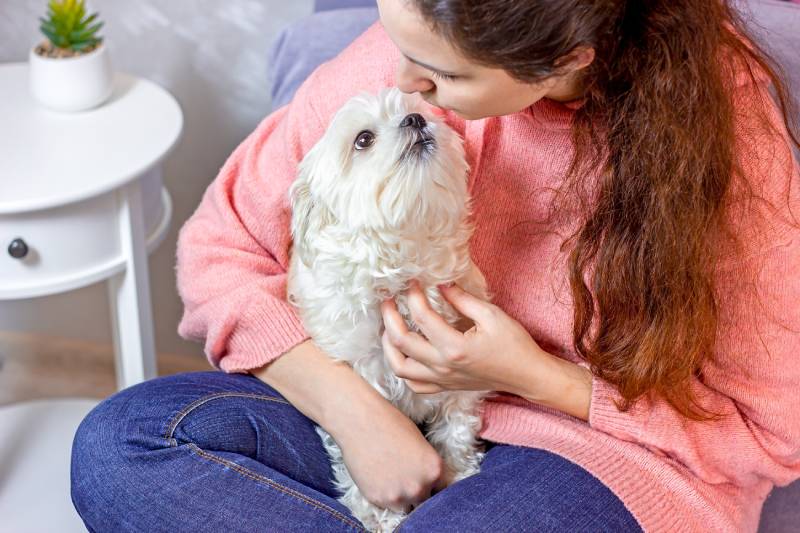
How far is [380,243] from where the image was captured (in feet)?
3.55

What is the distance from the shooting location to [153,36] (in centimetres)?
189

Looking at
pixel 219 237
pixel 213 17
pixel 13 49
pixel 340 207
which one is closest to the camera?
pixel 340 207

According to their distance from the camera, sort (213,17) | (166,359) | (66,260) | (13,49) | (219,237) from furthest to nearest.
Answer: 1. (166,359)
2. (13,49)
3. (213,17)
4. (66,260)
5. (219,237)

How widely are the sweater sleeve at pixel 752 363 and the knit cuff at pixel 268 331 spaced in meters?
0.40

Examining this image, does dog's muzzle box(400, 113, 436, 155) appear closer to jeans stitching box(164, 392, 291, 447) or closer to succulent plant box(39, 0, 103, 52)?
jeans stitching box(164, 392, 291, 447)

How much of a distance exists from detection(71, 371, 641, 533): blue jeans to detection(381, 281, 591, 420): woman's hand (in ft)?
0.28

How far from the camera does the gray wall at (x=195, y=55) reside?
6.00ft

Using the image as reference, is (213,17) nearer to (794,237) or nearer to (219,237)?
(219,237)

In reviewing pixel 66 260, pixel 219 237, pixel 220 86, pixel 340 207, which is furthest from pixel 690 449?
pixel 220 86

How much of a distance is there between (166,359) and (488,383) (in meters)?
1.25

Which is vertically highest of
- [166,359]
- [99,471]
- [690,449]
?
[690,449]

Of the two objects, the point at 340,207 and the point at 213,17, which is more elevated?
the point at 340,207

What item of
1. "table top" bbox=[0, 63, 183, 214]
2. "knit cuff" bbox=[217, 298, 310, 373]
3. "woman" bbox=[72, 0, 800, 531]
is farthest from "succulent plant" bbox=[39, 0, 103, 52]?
"knit cuff" bbox=[217, 298, 310, 373]

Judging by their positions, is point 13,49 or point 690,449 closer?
point 690,449
